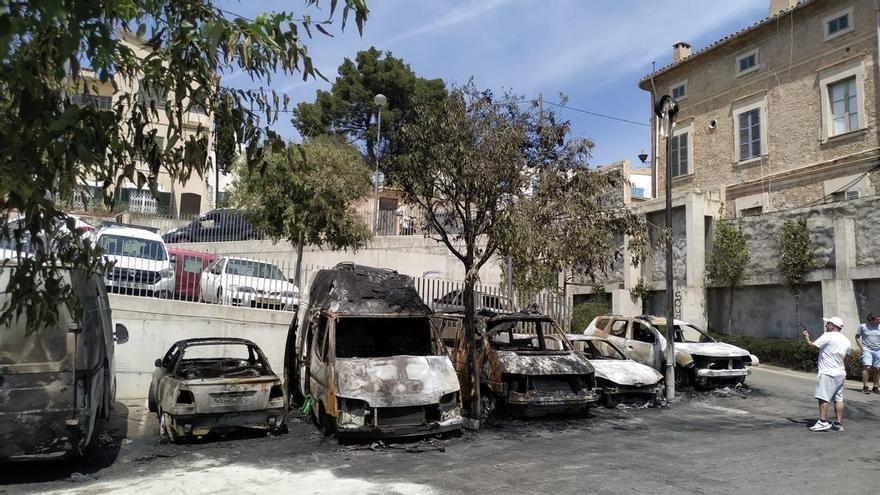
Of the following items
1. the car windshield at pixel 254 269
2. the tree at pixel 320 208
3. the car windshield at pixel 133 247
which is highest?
the tree at pixel 320 208

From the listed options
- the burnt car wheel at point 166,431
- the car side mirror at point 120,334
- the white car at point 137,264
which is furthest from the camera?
the white car at point 137,264

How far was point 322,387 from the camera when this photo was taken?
9.09 meters

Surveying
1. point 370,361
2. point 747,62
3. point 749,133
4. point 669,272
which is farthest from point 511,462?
point 747,62

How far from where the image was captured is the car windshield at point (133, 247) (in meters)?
13.5

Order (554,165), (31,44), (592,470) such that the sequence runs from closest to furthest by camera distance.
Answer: (31,44), (592,470), (554,165)

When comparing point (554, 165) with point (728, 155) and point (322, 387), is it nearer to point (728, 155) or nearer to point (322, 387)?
point (322, 387)

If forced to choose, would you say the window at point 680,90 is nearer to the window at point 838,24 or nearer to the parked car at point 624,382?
the window at point 838,24

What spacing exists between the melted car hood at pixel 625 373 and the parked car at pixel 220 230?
19747 millimetres

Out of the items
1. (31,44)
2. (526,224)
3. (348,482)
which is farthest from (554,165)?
(31,44)

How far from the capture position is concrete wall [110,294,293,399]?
12211mm

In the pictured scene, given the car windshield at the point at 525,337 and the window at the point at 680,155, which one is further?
the window at the point at 680,155

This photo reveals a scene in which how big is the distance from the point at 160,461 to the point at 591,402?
6.64 m

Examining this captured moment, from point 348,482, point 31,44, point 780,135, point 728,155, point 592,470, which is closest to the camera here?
point 31,44

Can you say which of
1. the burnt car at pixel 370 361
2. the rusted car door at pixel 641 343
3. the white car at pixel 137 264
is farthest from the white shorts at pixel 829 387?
the white car at pixel 137 264
